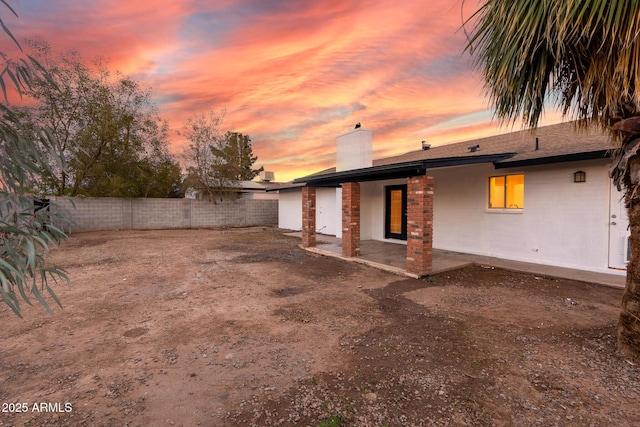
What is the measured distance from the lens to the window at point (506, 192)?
769 cm

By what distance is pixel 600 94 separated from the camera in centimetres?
314

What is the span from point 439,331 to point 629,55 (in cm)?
334

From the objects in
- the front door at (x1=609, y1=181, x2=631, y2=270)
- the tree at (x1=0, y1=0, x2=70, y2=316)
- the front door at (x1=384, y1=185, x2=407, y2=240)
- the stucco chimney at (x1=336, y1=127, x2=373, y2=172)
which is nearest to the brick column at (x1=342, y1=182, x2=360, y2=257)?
the front door at (x1=384, y1=185, x2=407, y2=240)

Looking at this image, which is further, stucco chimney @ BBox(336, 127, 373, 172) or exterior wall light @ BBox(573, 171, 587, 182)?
stucco chimney @ BBox(336, 127, 373, 172)

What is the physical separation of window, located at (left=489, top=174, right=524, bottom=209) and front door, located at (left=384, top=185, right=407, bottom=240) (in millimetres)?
2910

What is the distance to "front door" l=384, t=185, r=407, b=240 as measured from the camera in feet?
35.0

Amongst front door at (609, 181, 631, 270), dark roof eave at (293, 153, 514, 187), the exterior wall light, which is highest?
dark roof eave at (293, 153, 514, 187)

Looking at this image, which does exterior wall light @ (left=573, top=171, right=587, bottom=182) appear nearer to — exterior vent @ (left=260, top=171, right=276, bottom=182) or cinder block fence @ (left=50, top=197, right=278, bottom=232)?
cinder block fence @ (left=50, top=197, right=278, bottom=232)

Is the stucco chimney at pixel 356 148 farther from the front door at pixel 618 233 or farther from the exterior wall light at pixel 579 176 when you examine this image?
the front door at pixel 618 233

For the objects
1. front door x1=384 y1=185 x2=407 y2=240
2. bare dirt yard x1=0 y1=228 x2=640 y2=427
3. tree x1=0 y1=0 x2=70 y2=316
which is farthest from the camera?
front door x1=384 y1=185 x2=407 y2=240

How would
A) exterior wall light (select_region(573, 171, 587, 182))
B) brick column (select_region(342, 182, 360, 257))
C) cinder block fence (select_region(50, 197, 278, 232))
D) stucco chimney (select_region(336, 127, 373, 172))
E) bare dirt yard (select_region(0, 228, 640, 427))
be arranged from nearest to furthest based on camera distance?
bare dirt yard (select_region(0, 228, 640, 427))
exterior wall light (select_region(573, 171, 587, 182))
brick column (select_region(342, 182, 360, 257))
stucco chimney (select_region(336, 127, 373, 172))
cinder block fence (select_region(50, 197, 278, 232))

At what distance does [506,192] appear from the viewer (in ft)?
26.1

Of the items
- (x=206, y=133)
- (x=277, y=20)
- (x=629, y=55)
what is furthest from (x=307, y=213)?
(x=206, y=133)

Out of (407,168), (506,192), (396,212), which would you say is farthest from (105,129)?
(506,192)
